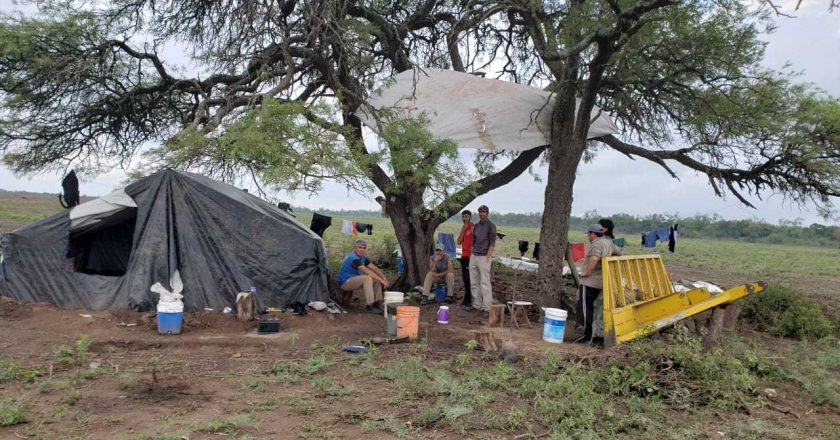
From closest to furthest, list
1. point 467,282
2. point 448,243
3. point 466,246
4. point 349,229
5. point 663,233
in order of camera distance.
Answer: point 467,282 → point 466,246 → point 448,243 → point 663,233 → point 349,229

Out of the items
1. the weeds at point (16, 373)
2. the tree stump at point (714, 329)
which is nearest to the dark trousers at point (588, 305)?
the tree stump at point (714, 329)

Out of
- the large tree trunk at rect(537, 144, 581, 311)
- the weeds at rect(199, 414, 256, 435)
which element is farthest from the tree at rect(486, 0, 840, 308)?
the weeds at rect(199, 414, 256, 435)

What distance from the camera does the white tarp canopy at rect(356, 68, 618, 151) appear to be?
860 centimetres

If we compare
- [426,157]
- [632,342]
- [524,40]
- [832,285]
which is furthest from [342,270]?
[832,285]

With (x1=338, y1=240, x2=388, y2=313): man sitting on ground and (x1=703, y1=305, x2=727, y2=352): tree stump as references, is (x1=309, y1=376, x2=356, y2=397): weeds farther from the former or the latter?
(x1=703, y1=305, x2=727, y2=352): tree stump

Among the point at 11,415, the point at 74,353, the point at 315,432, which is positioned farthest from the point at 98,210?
the point at 315,432

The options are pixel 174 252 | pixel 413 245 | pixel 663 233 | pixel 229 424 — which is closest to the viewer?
pixel 229 424

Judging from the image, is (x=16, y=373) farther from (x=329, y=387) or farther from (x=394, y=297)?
(x=394, y=297)

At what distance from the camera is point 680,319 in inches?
251

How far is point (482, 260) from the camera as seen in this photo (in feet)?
29.3

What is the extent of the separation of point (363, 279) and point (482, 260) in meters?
1.79

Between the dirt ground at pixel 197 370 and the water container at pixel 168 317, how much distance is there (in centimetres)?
12

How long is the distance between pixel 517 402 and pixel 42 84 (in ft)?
27.1

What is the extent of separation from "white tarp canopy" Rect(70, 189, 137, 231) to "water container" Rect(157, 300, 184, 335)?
1870mm
